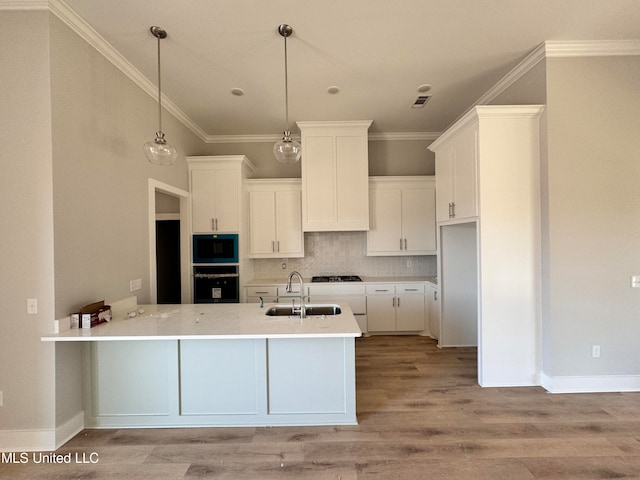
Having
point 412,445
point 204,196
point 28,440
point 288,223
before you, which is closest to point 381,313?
point 288,223

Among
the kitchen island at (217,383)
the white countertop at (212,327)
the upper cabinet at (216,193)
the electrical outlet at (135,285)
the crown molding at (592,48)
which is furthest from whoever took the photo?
the upper cabinet at (216,193)

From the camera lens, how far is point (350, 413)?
7.67 feet

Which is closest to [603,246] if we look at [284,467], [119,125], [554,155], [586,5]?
[554,155]

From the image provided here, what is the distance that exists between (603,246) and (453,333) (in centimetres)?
192

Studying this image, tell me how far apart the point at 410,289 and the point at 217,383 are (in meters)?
3.05

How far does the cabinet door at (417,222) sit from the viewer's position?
4.65 meters

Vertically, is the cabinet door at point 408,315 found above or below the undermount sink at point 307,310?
below

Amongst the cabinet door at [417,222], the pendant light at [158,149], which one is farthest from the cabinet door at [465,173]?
the pendant light at [158,149]

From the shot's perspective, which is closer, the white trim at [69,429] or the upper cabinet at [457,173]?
the white trim at [69,429]

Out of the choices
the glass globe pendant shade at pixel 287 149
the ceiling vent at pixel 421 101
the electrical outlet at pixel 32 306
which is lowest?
the electrical outlet at pixel 32 306

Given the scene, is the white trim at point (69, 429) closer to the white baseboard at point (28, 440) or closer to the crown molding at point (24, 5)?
the white baseboard at point (28, 440)

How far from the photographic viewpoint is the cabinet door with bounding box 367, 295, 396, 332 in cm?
441

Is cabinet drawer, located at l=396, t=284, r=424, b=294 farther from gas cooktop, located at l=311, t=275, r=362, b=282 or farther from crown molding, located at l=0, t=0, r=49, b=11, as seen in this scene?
crown molding, located at l=0, t=0, r=49, b=11

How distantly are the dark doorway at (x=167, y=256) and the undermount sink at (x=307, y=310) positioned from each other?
2.56m
